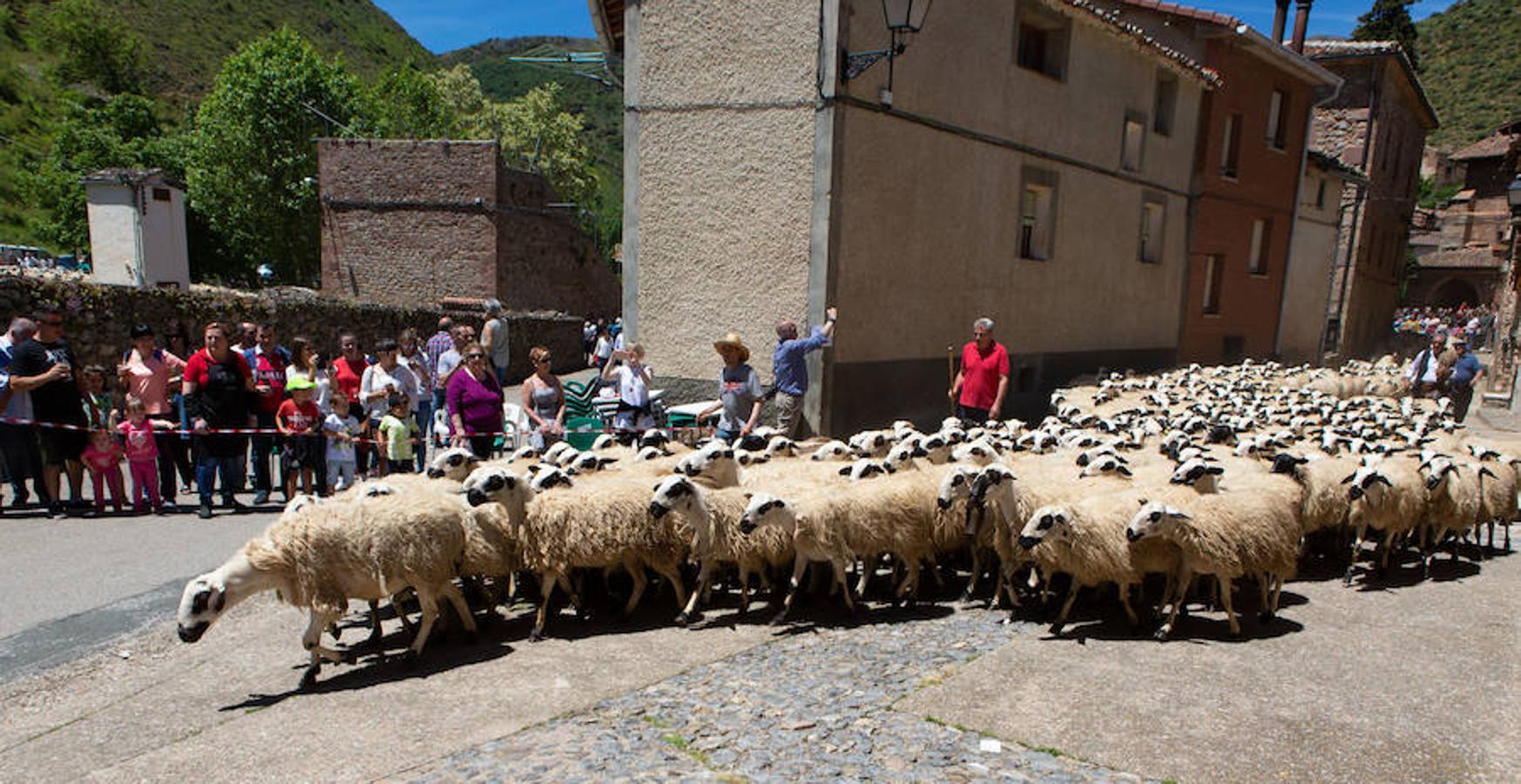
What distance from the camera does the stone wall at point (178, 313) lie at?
35.6ft

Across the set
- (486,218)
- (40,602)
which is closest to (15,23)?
(486,218)

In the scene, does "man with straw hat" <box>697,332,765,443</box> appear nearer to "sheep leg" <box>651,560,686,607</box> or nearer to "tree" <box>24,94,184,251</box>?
"sheep leg" <box>651,560,686,607</box>

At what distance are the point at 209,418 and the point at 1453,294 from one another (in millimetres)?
76070

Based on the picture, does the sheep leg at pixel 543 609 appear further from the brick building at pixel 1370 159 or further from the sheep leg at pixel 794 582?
the brick building at pixel 1370 159

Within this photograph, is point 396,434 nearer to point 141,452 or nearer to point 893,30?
point 141,452

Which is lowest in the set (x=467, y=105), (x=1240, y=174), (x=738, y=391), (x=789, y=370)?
(x=738, y=391)

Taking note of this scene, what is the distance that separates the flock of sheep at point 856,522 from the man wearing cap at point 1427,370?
7.29m

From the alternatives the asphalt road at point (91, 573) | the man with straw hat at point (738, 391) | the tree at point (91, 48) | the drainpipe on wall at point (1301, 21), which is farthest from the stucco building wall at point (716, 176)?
the tree at point (91, 48)

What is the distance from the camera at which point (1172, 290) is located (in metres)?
19.6

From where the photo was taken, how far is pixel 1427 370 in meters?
14.4

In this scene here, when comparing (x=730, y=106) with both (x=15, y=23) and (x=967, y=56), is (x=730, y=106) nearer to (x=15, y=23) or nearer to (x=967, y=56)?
(x=967, y=56)

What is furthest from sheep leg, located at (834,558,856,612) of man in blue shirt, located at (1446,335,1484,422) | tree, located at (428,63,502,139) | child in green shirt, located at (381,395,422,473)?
tree, located at (428,63,502,139)

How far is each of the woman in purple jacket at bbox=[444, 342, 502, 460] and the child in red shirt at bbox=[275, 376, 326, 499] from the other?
1627 millimetres

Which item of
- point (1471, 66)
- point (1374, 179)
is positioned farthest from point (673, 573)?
point (1471, 66)
